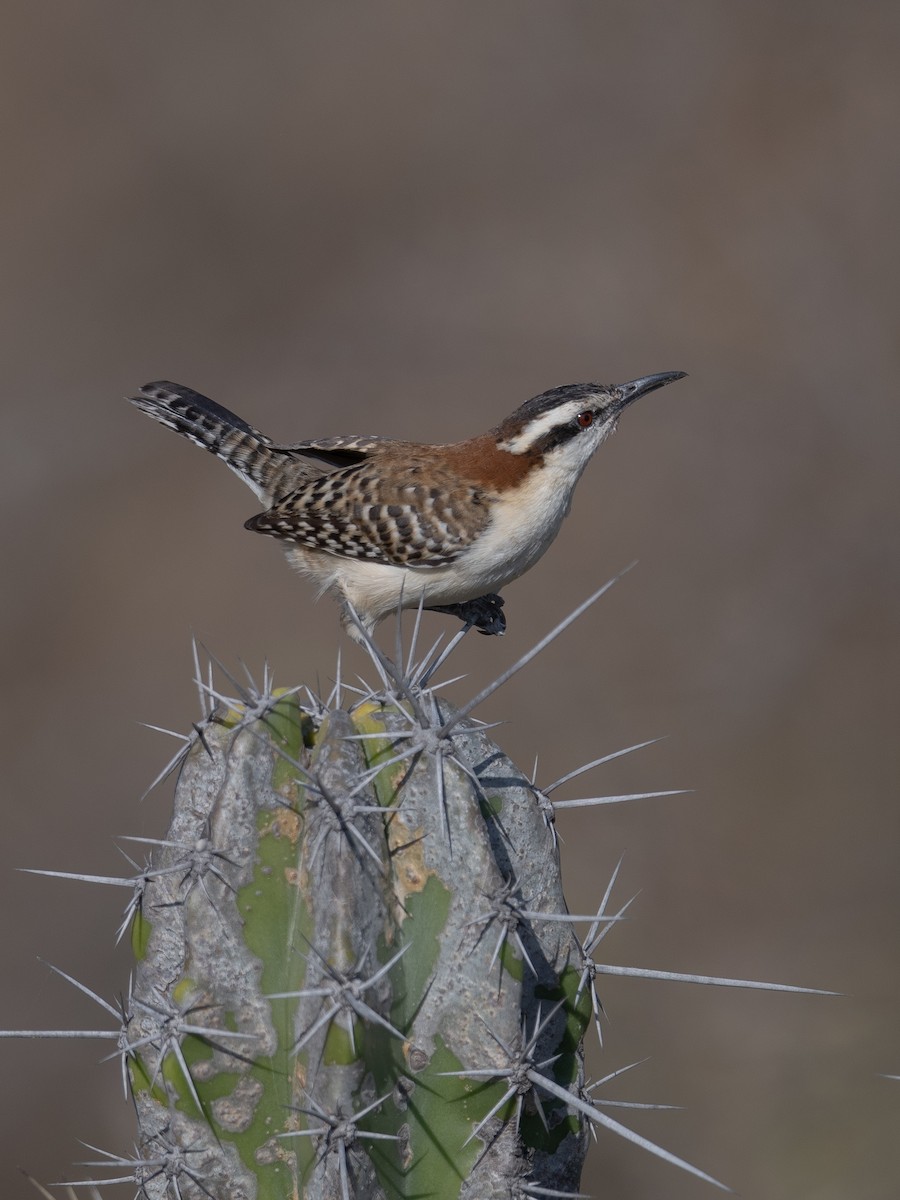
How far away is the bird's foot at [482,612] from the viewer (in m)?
3.77

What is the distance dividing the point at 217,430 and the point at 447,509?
1.10 m

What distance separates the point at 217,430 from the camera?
4.45m

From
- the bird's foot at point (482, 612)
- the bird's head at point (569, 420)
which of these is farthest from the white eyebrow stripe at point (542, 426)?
the bird's foot at point (482, 612)

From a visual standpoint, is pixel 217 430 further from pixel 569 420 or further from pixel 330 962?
pixel 330 962

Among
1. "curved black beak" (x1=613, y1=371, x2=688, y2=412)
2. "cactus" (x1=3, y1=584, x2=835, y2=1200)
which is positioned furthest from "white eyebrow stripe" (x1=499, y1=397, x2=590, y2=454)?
"cactus" (x1=3, y1=584, x2=835, y2=1200)

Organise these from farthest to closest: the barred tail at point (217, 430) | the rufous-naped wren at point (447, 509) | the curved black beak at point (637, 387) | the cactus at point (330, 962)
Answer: the barred tail at point (217, 430) → the rufous-naped wren at point (447, 509) → the curved black beak at point (637, 387) → the cactus at point (330, 962)

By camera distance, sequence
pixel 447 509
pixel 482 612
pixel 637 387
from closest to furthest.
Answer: pixel 637 387 → pixel 447 509 → pixel 482 612

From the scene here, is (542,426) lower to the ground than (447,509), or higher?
higher

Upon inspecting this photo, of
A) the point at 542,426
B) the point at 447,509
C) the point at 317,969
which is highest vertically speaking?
the point at 542,426

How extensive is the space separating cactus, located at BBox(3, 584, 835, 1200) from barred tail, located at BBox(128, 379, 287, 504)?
2305 millimetres

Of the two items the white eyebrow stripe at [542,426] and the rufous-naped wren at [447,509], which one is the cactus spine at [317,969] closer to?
the rufous-naped wren at [447,509]

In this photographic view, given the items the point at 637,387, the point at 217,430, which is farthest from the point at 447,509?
the point at 217,430

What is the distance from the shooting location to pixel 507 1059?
216 centimetres

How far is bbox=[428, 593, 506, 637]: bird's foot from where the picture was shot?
3774 mm
